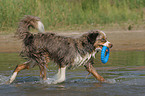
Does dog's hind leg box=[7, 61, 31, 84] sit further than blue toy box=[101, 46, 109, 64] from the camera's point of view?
Yes

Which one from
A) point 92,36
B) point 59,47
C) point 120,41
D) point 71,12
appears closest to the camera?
point 92,36

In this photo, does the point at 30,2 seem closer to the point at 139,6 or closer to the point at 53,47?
the point at 139,6

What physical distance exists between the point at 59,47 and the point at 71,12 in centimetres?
1204

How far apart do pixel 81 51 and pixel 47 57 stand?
0.95m

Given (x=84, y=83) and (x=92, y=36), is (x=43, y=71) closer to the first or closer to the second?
(x=84, y=83)

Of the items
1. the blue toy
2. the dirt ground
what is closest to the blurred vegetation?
the dirt ground

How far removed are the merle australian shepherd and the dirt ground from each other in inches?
304

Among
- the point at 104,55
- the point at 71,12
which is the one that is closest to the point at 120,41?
the point at 71,12

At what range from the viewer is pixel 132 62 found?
1174 centimetres

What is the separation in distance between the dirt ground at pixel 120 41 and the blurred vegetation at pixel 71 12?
136 centimetres

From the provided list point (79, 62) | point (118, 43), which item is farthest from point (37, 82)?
point (118, 43)

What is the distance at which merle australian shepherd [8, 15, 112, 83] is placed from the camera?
810 cm

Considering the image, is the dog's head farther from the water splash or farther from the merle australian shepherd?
the water splash

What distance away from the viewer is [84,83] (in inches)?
332
